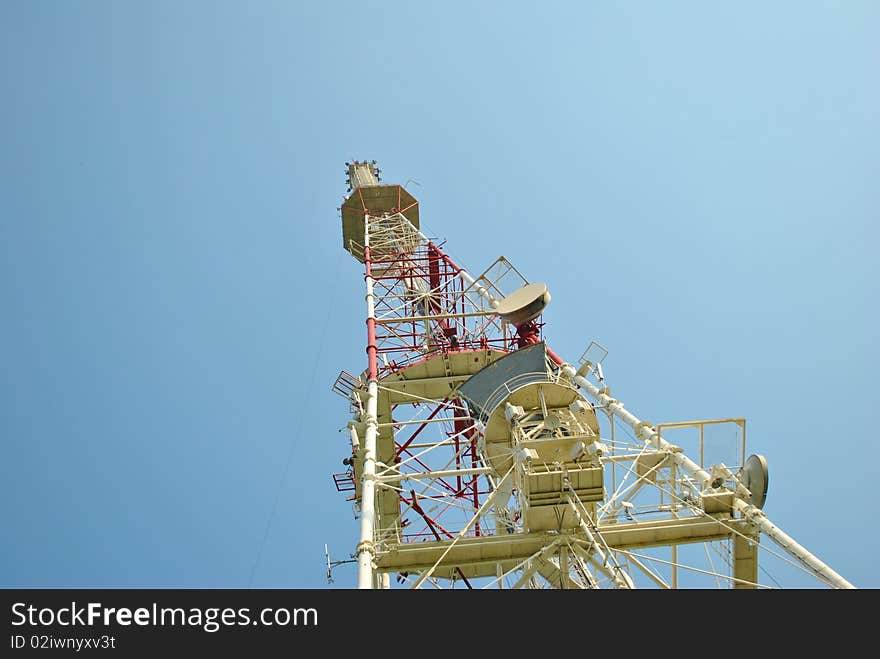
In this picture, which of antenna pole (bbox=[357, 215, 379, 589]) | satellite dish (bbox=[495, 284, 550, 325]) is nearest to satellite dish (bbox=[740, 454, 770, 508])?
antenna pole (bbox=[357, 215, 379, 589])

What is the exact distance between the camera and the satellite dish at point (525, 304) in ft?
96.7

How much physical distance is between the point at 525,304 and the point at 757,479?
11859 mm

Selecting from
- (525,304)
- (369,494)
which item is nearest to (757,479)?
(369,494)

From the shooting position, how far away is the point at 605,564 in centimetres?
1888

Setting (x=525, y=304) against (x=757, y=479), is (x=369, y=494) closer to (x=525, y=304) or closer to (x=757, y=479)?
(x=757, y=479)

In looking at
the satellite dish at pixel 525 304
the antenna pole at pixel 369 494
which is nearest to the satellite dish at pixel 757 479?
the antenna pole at pixel 369 494

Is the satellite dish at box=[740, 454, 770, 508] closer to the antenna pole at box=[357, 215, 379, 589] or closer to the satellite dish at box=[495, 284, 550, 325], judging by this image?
the antenna pole at box=[357, 215, 379, 589]

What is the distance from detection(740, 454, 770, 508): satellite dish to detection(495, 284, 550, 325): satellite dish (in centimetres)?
1095

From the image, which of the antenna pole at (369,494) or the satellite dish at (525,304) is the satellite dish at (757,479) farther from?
the satellite dish at (525,304)

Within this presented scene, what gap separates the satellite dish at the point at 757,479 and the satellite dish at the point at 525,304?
10947 mm

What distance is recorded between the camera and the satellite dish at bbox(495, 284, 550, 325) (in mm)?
29469

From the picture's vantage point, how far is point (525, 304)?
29.7 meters

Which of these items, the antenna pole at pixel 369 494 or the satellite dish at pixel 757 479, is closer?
the antenna pole at pixel 369 494
